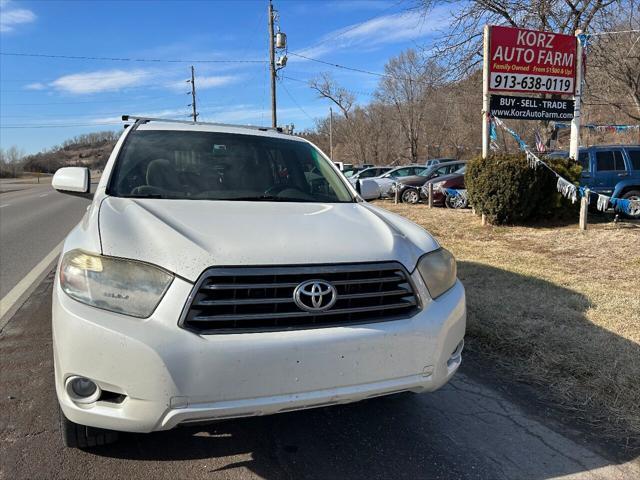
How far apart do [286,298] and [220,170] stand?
1646mm

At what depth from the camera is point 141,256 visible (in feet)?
7.23

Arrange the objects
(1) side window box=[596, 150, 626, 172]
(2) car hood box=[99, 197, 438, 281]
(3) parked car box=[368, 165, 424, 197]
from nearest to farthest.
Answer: (2) car hood box=[99, 197, 438, 281] → (1) side window box=[596, 150, 626, 172] → (3) parked car box=[368, 165, 424, 197]

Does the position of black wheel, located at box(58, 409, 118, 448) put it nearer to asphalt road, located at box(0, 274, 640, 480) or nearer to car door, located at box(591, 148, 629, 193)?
asphalt road, located at box(0, 274, 640, 480)

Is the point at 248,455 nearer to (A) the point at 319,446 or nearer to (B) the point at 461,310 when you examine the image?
(A) the point at 319,446

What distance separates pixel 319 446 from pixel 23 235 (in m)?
10.6

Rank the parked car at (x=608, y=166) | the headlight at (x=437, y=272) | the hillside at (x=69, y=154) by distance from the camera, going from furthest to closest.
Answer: the hillside at (x=69, y=154)
the parked car at (x=608, y=166)
the headlight at (x=437, y=272)

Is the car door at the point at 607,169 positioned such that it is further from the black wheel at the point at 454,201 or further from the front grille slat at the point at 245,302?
the front grille slat at the point at 245,302

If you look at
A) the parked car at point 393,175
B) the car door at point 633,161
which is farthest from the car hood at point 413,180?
the car door at point 633,161

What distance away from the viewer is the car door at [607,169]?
40.5 feet

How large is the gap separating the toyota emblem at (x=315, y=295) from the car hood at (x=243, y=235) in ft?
0.37

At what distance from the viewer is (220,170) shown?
3.57m

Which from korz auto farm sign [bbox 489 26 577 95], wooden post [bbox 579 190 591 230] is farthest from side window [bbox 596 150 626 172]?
wooden post [bbox 579 190 591 230]

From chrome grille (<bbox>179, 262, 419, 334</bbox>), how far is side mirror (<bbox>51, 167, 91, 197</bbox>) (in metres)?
2.10

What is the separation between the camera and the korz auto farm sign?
10469 millimetres
